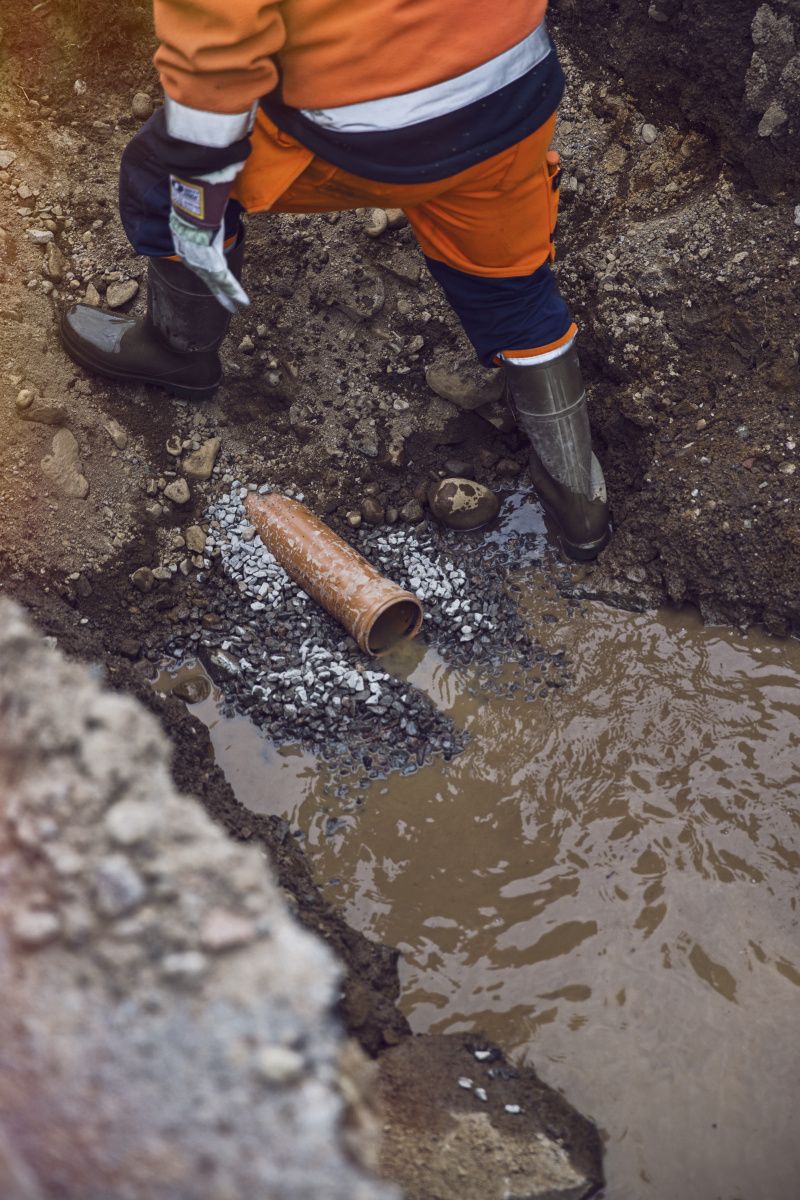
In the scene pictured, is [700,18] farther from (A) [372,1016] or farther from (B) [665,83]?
(A) [372,1016]

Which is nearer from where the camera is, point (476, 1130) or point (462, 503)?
point (476, 1130)

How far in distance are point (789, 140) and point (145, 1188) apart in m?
3.60

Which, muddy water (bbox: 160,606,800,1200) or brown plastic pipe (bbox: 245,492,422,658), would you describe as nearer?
muddy water (bbox: 160,606,800,1200)

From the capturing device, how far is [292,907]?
8.64ft

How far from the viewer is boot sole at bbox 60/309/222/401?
3.57 m

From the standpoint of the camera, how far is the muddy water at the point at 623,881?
249 cm

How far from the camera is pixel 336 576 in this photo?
10.9 feet

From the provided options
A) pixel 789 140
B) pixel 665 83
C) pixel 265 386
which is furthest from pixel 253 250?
pixel 789 140

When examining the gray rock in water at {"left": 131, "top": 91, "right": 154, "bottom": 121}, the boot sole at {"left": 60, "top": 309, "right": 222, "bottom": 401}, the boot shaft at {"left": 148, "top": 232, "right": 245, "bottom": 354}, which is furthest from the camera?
the gray rock in water at {"left": 131, "top": 91, "right": 154, "bottom": 121}

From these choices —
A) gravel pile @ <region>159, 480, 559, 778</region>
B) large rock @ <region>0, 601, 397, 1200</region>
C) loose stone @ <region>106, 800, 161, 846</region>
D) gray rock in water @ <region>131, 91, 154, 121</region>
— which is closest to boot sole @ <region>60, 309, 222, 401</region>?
gravel pile @ <region>159, 480, 559, 778</region>

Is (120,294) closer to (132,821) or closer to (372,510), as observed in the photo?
(372,510)

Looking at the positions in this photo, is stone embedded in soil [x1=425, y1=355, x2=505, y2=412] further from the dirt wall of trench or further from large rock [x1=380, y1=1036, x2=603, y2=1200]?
large rock [x1=380, y1=1036, x2=603, y2=1200]

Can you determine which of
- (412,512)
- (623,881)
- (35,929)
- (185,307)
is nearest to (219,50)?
(185,307)

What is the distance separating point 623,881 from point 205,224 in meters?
2.27
